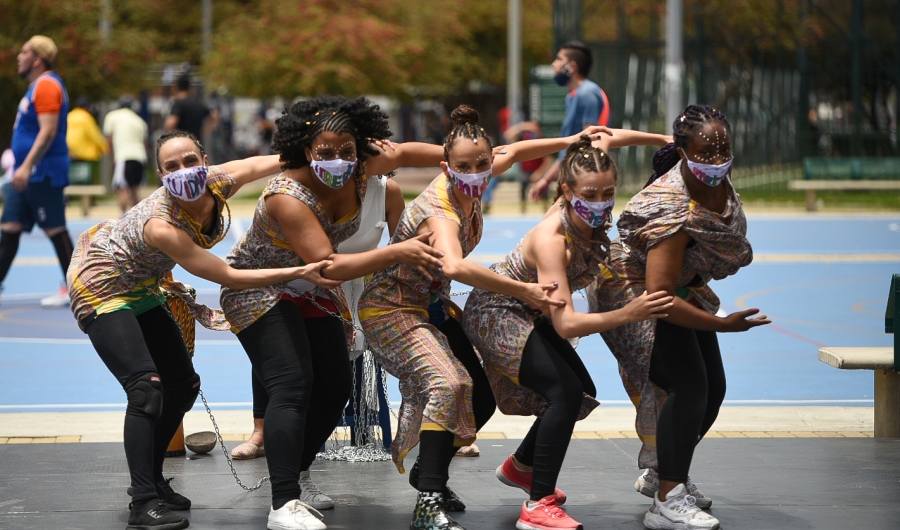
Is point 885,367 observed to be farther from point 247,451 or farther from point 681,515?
point 247,451

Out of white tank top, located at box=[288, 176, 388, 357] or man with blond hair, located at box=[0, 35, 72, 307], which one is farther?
man with blond hair, located at box=[0, 35, 72, 307]

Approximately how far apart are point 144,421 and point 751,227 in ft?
50.2

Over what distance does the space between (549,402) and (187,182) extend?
161 cm

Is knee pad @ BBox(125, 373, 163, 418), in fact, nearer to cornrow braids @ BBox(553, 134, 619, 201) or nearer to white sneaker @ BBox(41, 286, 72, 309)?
cornrow braids @ BBox(553, 134, 619, 201)

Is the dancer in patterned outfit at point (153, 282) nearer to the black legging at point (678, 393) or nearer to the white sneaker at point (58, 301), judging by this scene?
the black legging at point (678, 393)

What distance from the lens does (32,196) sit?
33.1ft

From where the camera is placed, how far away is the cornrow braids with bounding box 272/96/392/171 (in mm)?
4863

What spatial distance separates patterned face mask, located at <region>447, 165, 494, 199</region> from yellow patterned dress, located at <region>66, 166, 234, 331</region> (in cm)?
95

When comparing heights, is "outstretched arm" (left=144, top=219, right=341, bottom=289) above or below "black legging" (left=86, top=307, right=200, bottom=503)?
above

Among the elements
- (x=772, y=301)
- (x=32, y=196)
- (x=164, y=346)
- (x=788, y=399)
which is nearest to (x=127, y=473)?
(x=164, y=346)

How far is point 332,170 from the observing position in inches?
188

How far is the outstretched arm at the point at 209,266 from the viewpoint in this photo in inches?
184

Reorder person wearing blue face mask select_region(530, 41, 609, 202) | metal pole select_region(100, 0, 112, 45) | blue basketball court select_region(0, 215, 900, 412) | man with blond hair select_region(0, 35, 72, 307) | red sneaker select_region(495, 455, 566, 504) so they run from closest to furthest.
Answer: red sneaker select_region(495, 455, 566, 504)
blue basketball court select_region(0, 215, 900, 412)
man with blond hair select_region(0, 35, 72, 307)
person wearing blue face mask select_region(530, 41, 609, 202)
metal pole select_region(100, 0, 112, 45)

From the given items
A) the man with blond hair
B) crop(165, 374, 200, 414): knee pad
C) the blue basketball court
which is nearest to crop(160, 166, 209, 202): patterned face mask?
crop(165, 374, 200, 414): knee pad
